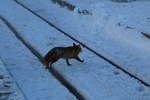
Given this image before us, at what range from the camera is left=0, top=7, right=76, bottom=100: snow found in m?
9.85

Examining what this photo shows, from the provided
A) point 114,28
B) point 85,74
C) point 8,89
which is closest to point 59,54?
point 85,74

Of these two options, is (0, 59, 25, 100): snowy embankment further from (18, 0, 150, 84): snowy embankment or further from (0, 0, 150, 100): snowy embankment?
(18, 0, 150, 84): snowy embankment

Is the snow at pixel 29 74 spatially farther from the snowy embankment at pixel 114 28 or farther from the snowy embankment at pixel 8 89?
the snowy embankment at pixel 114 28

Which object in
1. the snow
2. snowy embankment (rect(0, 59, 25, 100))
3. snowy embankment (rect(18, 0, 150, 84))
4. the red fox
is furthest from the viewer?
snowy embankment (rect(18, 0, 150, 84))

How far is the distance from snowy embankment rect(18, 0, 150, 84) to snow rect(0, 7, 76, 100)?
82.0 inches

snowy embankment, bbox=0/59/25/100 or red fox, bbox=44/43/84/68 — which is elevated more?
snowy embankment, bbox=0/59/25/100

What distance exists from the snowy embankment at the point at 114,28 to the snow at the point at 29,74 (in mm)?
2082

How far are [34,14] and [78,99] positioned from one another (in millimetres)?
11893

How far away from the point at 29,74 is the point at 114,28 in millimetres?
5911

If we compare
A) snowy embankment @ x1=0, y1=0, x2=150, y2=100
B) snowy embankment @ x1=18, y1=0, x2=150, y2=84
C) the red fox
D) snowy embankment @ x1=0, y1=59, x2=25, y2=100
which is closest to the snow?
snowy embankment @ x1=0, y1=0, x2=150, y2=100

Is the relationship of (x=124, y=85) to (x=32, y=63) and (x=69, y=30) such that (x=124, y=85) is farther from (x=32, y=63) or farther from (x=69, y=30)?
(x=69, y=30)

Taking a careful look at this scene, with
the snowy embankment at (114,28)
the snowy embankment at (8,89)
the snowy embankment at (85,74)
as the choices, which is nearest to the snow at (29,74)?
the snowy embankment at (85,74)

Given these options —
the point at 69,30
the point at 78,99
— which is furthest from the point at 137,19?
the point at 78,99

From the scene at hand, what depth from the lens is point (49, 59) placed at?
37.8 feet
